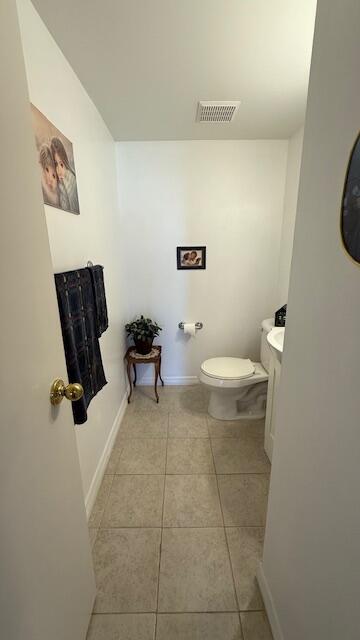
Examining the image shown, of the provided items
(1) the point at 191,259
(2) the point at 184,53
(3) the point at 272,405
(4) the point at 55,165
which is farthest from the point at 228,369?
(2) the point at 184,53

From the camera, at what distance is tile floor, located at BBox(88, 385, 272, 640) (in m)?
1.00

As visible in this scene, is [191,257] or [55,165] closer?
[55,165]

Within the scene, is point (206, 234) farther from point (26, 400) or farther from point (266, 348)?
point (26, 400)

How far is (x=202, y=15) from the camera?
3.35ft

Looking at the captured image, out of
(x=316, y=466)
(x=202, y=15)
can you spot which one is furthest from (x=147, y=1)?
(x=316, y=466)

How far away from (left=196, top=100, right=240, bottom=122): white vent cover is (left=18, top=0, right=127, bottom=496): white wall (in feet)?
2.18

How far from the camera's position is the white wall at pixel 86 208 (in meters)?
1.01

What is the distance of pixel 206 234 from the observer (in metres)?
2.36

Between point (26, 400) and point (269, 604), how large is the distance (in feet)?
3.90

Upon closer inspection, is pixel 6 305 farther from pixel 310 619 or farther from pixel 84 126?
pixel 84 126

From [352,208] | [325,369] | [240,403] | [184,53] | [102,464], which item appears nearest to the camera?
[352,208]

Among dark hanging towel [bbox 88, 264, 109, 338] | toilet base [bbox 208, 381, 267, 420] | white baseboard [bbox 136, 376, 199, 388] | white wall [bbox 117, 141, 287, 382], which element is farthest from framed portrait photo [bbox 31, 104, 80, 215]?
white baseboard [bbox 136, 376, 199, 388]

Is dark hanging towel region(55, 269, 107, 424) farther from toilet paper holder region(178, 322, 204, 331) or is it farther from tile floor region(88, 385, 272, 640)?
toilet paper holder region(178, 322, 204, 331)

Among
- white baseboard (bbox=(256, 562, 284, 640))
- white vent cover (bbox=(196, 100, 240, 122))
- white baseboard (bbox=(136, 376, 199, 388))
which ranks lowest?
white baseboard (bbox=(136, 376, 199, 388))
